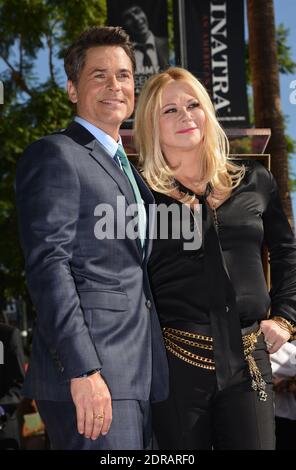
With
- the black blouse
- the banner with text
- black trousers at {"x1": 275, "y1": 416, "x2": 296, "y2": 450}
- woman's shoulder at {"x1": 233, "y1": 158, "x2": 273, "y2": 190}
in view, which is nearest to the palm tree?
the banner with text

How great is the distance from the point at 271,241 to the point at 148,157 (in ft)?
2.38

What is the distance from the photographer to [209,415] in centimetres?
311

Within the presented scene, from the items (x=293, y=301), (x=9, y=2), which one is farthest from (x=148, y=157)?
(x=9, y=2)

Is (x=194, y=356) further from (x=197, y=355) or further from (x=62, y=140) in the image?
(x=62, y=140)

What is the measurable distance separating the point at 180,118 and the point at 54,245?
1152 mm

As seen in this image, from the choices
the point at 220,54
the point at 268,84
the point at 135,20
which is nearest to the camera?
the point at 268,84

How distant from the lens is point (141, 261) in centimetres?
293

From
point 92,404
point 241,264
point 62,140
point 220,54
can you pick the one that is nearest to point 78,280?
point 92,404

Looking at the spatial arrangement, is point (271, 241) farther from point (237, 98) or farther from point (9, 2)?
point (9, 2)

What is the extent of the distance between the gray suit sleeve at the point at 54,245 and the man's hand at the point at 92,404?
48 mm

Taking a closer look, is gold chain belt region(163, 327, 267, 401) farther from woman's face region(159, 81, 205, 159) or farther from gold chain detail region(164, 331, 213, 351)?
woman's face region(159, 81, 205, 159)

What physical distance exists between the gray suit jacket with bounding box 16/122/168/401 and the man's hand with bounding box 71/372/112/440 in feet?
0.16

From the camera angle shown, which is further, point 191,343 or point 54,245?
point 191,343

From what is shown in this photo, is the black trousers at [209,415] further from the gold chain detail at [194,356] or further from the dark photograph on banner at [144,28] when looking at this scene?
the dark photograph on banner at [144,28]
